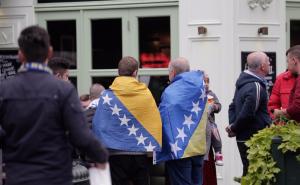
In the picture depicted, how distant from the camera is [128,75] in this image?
809 centimetres

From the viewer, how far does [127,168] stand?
7.97 metres

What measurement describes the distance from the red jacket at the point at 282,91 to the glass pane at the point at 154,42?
7.94 ft

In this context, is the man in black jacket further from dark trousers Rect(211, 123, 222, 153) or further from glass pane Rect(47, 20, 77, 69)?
glass pane Rect(47, 20, 77, 69)

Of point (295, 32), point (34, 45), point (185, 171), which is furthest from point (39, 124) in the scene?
point (295, 32)

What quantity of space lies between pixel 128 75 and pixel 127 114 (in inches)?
18.1

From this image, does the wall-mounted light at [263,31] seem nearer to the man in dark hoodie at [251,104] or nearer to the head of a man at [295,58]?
the man in dark hoodie at [251,104]

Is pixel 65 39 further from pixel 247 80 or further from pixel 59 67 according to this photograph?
pixel 59 67

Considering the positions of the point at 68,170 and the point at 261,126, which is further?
the point at 261,126

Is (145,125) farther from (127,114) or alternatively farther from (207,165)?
(207,165)

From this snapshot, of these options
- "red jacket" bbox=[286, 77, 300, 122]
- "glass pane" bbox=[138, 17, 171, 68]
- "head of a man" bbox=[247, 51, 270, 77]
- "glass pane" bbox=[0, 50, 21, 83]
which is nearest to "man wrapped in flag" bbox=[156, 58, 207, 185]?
"head of a man" bbox=[247, 51, 270, 77]

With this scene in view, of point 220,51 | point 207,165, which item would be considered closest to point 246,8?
point 220,51

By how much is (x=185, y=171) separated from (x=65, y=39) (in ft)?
14.4

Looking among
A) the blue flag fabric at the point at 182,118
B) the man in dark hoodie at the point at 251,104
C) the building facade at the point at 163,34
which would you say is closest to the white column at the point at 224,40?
the building facade at the point at 163,34

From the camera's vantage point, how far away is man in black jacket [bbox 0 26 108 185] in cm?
464
